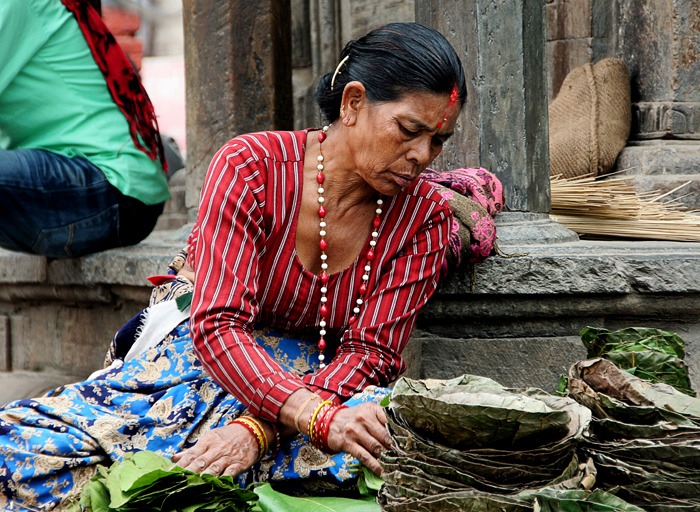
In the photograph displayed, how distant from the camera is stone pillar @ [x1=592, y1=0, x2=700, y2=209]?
4.18m

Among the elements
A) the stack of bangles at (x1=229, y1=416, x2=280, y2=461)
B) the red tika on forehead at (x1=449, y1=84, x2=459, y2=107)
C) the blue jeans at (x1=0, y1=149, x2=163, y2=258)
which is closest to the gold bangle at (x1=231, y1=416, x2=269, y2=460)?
the stack of bangles at (x1=229, y1=416, x2=280, y2=461)

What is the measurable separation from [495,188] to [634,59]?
149cm

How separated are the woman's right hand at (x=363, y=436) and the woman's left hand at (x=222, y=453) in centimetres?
19

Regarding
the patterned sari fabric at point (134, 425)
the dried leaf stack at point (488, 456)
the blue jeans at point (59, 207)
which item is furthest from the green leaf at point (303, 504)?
the blue jeans at point (59, 207)

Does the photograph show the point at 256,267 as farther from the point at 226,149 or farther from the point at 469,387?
the point at 469,387

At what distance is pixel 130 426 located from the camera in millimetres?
2506

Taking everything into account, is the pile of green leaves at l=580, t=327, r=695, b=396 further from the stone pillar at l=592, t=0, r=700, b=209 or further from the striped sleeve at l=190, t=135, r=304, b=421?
the stone pillar at l=592, t=0, r=700, b=209

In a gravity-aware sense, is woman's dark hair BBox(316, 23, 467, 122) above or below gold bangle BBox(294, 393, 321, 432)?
above

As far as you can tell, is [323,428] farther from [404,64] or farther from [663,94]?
[663,94]

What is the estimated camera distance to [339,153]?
2691mm

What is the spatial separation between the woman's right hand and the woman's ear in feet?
2.37

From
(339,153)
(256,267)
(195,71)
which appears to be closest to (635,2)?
(195,71)

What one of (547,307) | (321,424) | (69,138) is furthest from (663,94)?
(321,424)

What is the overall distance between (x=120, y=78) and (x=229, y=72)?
0.44m
